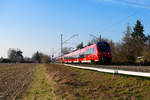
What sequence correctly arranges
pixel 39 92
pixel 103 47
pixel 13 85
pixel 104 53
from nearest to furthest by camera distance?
1. pixel 39 92
2. pixel 13 85
3. pixel 104 53
4. pixel 103 47

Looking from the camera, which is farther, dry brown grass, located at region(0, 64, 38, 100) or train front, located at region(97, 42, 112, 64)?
train front, located at region(97, 42, 112, 64)

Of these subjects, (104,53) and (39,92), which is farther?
(104,53)

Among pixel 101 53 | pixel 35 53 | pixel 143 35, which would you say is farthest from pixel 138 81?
pixel 35 53

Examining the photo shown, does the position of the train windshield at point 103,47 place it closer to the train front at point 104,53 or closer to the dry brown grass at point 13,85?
the train front at point 104,53

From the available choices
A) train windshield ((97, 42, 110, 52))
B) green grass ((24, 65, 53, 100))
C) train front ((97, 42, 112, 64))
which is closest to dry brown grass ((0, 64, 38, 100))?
green grass ((24, 65, 53, 100))

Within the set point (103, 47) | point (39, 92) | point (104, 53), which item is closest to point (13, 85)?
point (39, 92)

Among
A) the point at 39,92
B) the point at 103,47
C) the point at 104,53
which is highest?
the point at 103,47

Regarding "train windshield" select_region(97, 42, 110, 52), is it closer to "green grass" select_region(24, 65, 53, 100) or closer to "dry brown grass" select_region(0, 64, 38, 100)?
"dry brown grass" select_region(0, 64, 38, 100)

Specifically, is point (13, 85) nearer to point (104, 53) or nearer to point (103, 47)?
point (104, 53)

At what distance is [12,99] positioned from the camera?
8.14 m

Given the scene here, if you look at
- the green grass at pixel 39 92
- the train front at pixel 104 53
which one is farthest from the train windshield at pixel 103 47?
the green grass at pixel 39 92

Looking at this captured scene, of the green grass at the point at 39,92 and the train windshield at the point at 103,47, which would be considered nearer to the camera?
the green grass at the point at 39,92

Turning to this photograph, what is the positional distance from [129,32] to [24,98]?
46.2m

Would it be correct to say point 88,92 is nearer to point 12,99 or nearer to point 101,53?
point 12,99
